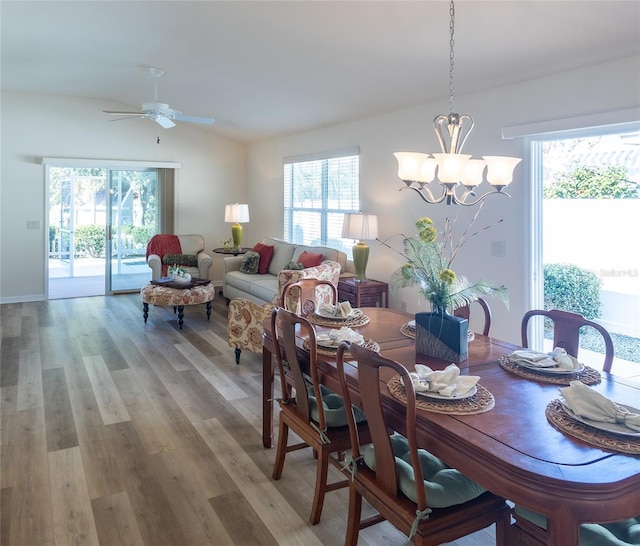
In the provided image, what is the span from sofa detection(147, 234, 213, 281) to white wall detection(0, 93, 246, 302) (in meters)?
0.62

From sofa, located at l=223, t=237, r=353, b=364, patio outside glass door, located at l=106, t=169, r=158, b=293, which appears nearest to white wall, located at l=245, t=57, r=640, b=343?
sofa, located at l=223, t=237, r=353, b=364

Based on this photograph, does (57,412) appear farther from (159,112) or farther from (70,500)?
(159,112)

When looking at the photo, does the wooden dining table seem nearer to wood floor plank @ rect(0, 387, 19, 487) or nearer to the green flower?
the green flower

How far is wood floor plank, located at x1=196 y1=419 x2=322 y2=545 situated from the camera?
7.55 feet

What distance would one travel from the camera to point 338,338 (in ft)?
8.11

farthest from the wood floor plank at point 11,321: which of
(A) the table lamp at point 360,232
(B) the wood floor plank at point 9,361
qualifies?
(A) the table lamp at point 360,232

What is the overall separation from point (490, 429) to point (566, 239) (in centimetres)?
275

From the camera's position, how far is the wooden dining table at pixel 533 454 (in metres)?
1.31

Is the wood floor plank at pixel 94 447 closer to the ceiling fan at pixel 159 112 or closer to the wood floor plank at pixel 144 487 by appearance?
the wood floor plank at pixel 144 487

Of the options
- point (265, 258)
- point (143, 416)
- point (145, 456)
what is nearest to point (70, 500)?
point (145, 456)

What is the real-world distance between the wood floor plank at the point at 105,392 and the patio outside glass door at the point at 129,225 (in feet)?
11.8

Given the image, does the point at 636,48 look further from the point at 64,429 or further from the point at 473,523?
the point at 64,429

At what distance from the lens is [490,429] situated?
1583 millimetres

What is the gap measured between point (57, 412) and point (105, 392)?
43 centimetres
